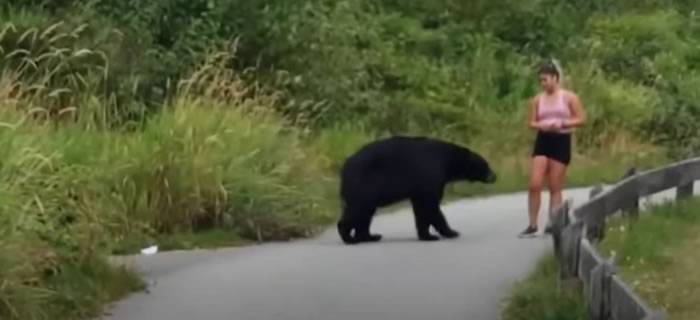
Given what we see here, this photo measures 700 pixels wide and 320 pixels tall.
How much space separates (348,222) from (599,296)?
657 centimetres

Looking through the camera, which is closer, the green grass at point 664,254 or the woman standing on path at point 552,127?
the green grass at point 664,254

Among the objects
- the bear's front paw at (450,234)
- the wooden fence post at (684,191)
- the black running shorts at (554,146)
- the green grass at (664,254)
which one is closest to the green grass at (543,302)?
the green grass at (664,254)

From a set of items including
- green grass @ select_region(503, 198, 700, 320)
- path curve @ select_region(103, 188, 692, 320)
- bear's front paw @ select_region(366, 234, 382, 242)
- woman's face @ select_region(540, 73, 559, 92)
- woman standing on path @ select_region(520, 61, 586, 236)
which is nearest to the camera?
green grass @ select_region(503, 198, 700, 320)

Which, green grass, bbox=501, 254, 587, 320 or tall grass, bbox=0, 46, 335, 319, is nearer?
green grass, bbox=501, 254, 587, 320

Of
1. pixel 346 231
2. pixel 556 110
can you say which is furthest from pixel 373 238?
pixel 556 110

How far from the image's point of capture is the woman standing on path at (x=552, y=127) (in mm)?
16328

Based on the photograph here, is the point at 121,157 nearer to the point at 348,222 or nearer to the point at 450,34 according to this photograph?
the point at 348,222

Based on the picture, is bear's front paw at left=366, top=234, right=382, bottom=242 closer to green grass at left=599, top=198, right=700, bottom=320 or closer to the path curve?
the path curve

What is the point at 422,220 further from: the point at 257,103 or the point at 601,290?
the point at 601,290

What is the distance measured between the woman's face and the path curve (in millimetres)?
1447

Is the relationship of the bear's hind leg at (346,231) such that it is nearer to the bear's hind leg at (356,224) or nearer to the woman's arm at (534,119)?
the bear's hind leg at (356,224)

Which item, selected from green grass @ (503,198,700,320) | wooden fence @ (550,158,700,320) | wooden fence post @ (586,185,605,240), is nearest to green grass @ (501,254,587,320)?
green grass @ (503,198,700,320)

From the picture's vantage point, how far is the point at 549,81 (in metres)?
16.2

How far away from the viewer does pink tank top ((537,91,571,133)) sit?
16.3 m
